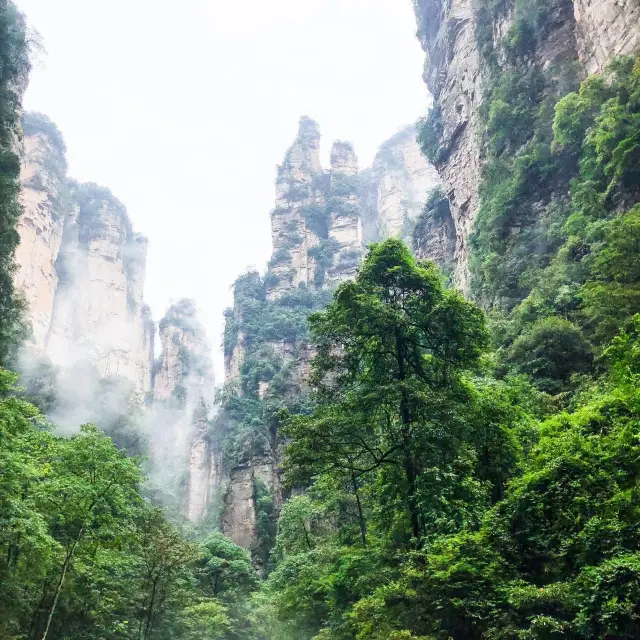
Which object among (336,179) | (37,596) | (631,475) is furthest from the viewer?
(336,179)

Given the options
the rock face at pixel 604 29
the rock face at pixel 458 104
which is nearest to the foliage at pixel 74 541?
the rock face at pixel 604 29

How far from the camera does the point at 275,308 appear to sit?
234 feet

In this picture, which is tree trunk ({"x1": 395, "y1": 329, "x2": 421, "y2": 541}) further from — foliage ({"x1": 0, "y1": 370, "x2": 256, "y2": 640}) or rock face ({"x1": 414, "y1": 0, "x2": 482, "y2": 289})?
rock face ({"x1": 414, "y1": 0, "x2": 482, "y2": 289})

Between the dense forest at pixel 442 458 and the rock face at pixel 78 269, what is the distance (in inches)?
2023

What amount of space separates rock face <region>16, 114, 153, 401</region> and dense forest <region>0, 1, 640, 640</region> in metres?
51.4

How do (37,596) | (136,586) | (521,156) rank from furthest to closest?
(521,156) → (136,586) → (37,596)

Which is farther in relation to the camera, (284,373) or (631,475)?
(284,373)

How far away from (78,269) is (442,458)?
87.5m

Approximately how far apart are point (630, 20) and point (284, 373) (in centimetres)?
3972

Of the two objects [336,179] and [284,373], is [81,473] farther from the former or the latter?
[336,179]

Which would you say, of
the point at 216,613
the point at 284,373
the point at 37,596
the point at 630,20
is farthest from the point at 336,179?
the point at 37,596

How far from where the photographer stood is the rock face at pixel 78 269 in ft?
236

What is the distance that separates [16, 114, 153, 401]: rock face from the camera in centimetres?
7181

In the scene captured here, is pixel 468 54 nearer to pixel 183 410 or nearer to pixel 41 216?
pixel 41 216
